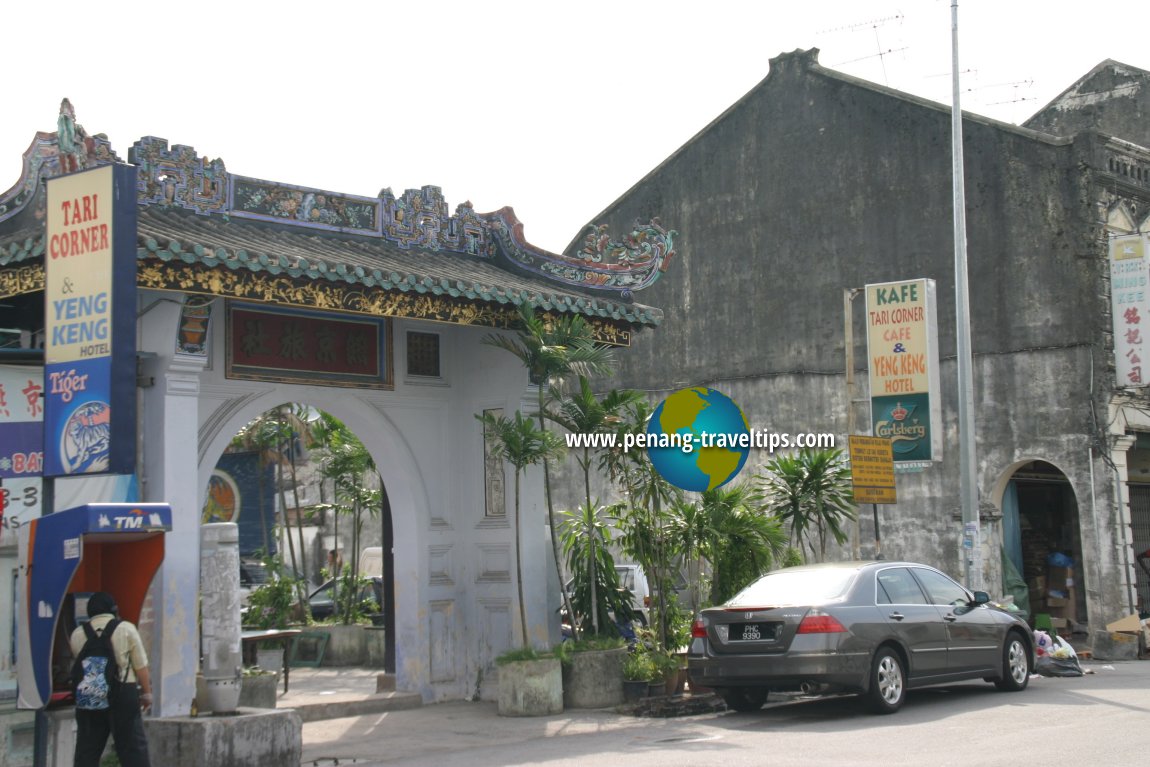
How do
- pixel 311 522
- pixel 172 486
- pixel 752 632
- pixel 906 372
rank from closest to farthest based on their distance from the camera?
pixel 172 486 < pixel 752 632 < pixel 906 372 < pixel 311 522

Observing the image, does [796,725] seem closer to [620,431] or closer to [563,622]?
[620,431]

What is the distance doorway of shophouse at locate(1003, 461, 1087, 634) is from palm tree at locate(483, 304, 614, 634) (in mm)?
11959

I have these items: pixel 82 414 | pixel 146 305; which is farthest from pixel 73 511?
pixel 146 305

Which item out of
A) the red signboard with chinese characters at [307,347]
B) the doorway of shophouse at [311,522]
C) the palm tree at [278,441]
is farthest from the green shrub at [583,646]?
the palm tree at [278,441]

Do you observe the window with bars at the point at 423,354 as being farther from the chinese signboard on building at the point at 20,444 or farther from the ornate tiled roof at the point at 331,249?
the chinese signboard on building at the point at 20,444

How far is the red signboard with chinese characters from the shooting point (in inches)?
524

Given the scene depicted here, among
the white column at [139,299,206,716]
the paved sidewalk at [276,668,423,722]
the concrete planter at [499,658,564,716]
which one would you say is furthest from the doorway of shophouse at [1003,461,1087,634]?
the white column at [139,299,206,716]

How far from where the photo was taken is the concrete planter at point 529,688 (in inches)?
531

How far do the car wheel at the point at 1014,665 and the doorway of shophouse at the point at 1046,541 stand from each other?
904cm

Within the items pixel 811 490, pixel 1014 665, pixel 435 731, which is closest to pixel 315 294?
pixel 435 731

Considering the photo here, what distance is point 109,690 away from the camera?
8680 millimetres

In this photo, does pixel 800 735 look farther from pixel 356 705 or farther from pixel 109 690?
pixel 109 690

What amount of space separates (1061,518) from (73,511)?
69.5 ft

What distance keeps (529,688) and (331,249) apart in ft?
15.6
